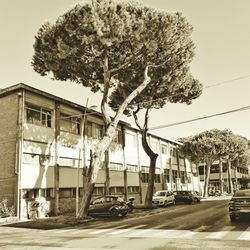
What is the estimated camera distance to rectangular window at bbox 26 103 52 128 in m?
22.1

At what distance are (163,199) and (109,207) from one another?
10929 millimetres

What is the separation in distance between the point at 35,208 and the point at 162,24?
14414mm

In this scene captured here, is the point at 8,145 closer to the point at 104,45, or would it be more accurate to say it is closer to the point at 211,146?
the point at 104,45

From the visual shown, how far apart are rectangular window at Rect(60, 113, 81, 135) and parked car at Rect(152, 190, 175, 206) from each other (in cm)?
995

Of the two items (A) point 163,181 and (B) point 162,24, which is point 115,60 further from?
(A) point 163,181

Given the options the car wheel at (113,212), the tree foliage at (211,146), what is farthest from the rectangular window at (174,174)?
the car wheel at (113,212)

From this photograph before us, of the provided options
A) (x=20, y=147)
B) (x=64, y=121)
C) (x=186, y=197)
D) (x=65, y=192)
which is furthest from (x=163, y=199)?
(x=20, y=147)

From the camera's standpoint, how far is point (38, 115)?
75.3 feet

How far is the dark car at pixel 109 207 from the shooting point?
787 inches

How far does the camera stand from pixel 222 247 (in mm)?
8633

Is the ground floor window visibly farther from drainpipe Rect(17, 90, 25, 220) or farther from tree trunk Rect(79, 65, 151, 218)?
drainpipe Rect(17, 90, 25, 220)

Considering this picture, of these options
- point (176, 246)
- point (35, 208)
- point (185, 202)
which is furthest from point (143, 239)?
point (185, 202)

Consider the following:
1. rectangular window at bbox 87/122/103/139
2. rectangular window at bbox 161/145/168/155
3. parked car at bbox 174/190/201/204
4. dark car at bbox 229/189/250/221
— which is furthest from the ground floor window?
dark car at bbox 229/189/250/221

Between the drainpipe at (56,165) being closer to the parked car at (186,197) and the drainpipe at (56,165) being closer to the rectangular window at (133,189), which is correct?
the rectangular window at (133,189)
